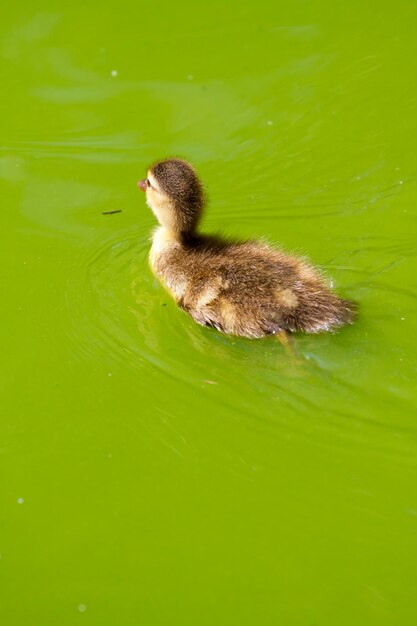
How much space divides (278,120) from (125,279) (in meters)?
1.25

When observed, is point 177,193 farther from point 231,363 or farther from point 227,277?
point 231,363

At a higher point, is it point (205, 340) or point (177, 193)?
point (177, 193)

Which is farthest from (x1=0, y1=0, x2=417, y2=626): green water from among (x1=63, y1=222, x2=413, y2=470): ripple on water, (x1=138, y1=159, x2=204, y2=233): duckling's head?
(x1=138, y1=159, x2=204, y2=233): duckling's head

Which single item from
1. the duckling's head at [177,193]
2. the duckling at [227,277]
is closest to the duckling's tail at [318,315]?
the duckling at [227,277]

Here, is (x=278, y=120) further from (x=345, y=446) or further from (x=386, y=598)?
(x=386, y=598)

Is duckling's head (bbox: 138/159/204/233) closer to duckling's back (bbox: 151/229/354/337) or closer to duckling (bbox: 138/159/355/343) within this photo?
duckling (bbox: 138/159/355/343)

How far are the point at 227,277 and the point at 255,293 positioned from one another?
126 millimetres

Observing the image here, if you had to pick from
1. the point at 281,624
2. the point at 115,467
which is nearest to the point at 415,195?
the point at 115,467

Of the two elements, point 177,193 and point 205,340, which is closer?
point 205,340

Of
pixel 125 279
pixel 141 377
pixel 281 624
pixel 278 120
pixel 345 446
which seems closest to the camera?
pixel 281 624

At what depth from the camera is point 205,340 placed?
3.26 meters

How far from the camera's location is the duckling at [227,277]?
3.14 meters

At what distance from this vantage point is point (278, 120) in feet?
14.5

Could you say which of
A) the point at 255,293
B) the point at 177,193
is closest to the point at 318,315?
the point at 255,293
